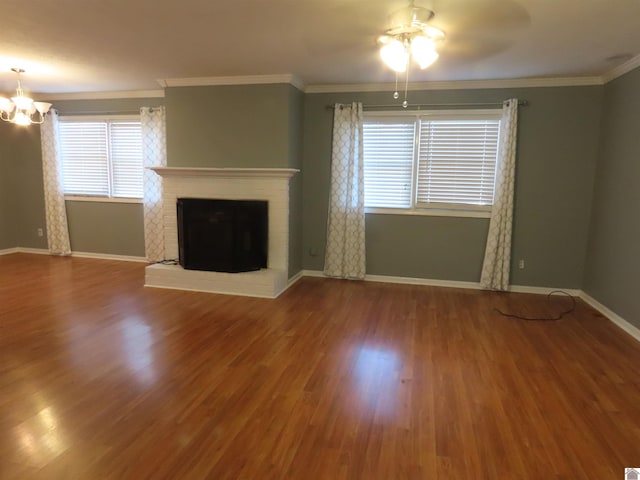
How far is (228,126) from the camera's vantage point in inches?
192

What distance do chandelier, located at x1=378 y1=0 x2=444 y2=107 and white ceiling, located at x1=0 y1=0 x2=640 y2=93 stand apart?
97 mm

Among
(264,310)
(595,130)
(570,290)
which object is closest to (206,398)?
(264,310)

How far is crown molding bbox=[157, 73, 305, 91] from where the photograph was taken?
181 inches

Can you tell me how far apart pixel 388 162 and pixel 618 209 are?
97.5 inches

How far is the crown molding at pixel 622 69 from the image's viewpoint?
3.74 meters

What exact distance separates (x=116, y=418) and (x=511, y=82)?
4954mm

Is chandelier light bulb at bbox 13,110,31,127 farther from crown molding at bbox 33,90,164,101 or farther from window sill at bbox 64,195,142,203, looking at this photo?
window sill at bbox 64,195,142,203

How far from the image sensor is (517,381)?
9.06ft

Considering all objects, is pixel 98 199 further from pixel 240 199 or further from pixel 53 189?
pixel 240 199

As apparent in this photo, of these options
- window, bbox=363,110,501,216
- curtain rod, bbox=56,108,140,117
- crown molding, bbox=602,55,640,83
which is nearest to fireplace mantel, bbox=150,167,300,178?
window, bbox=363,110,501,216

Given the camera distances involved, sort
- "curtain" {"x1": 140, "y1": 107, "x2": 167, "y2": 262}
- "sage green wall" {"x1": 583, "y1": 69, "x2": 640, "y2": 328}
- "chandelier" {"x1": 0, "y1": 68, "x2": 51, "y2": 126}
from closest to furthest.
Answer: "sage green wall" {"x1": 583, "y1": 69, "x2": 640, "y2": 328} < "chandelier" {"x1": 0, "y1": 68, "x2": 51, "y2": 126} < "curtain" {"x1": 140, "y1": 107, "x2": 167, "y2": 262}

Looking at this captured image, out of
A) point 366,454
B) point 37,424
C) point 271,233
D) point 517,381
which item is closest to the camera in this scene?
point 366,454

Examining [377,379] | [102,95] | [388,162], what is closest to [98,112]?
[102,95]

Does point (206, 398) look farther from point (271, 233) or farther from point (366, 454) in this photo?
point (271, 233)
